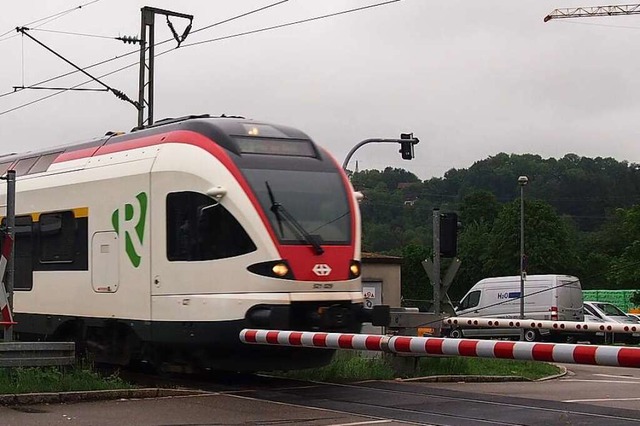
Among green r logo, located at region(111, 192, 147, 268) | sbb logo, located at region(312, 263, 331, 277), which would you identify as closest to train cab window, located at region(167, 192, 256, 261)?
green r logo, located at region(111, 192, 147, 268)

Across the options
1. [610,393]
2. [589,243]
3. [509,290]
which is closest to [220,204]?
[610,393]

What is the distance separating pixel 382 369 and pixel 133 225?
448 cm

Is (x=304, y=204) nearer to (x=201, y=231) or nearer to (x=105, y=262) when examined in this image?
(x=201, y=231)

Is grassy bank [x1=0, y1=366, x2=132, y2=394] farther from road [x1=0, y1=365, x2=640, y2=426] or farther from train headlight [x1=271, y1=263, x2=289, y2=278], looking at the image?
train headlight [x1=271, y1=263, x2=289, y2=278]

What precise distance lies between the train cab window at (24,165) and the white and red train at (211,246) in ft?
8.16

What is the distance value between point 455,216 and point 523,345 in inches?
291

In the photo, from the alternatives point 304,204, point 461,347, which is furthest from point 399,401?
point 304,204

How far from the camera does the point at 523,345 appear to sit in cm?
1098

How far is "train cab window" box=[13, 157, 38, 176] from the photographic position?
1917 cm

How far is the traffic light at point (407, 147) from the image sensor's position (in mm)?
31344

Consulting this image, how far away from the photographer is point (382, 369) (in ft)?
55.7

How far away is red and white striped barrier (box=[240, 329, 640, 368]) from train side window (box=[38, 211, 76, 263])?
178 inches

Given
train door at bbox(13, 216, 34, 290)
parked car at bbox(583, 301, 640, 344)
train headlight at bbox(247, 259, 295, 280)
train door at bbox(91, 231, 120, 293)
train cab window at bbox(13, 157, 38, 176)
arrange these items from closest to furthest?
train headlight at bbox(247, 259, 295, 280)
train door at bbox(91, 231, 120, 293)
train door at bbox(13, 216, 34, 290)
train cab window at bbox(13, 157, 38, 176)
parked car at bbox(583, 301, 640, 344)

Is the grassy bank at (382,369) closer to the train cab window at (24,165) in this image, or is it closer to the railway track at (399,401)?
the railway track at (399,401)
